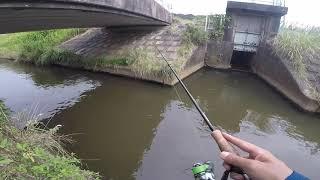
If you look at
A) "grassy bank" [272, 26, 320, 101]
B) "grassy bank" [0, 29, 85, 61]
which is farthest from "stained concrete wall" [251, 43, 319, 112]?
"grassy bank" [0, 29, 85, 61]

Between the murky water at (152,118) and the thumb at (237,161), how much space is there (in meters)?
4.72

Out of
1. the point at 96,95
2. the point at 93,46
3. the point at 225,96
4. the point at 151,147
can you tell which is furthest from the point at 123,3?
the point at 93,46

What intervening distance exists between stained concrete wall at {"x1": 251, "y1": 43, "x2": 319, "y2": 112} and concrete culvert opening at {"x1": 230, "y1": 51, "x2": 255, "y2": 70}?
1.90ft

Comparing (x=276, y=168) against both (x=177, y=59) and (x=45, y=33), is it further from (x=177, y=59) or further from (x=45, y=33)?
(x=45, y=33)

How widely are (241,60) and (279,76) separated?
5.59m

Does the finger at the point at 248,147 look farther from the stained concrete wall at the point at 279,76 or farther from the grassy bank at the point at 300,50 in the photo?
the grassy bank at the point at 300,50

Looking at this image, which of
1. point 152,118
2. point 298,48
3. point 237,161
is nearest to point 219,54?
point 298,48

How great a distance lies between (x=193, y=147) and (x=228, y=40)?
11.1 metres

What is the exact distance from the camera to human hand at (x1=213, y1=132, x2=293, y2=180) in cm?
150

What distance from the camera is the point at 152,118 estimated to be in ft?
31.0

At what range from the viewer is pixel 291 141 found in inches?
349

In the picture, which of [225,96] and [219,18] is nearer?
[225,96]

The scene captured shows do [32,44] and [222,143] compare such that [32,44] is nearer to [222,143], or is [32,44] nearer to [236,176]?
[222,143]

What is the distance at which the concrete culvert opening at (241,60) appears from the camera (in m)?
18.4
